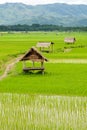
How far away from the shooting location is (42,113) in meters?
11.0

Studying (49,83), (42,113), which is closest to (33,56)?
(49,83)

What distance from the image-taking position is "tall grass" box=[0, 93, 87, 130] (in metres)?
9.77

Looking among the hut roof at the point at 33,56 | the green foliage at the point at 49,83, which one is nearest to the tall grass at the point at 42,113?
the green foliage at the point at 49,83

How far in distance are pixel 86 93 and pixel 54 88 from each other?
1920 mm

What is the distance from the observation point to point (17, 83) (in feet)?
61.7

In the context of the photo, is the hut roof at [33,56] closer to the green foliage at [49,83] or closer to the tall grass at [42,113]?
the green foliage at [49,83]

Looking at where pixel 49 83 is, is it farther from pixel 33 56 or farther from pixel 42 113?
pixel 42 113

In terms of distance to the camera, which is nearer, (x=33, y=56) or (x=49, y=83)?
(x=49, y=83)

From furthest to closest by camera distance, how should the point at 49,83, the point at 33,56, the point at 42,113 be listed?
the point at 33,56
the point at 49,83
the point at 42,113

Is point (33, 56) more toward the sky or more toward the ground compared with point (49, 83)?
more toward the sky

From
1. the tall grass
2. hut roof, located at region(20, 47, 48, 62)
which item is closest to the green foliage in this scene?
hut roof, located at region(20, 47, 48, 62)

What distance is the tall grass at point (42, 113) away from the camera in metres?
9.77

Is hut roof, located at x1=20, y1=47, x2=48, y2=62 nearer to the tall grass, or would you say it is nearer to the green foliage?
the green foliage

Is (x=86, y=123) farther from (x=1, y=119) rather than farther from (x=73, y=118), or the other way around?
(x=1, y=119)
